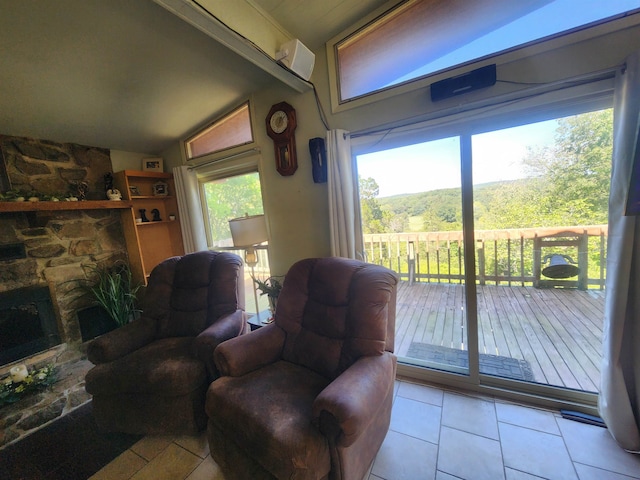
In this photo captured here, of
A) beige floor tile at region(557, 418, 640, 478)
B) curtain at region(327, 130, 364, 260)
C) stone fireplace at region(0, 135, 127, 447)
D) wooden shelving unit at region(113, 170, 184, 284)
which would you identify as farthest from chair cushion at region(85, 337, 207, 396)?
beige floor tile at region(557, 418, 640, 478)

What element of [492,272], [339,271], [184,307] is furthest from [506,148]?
[184,307]

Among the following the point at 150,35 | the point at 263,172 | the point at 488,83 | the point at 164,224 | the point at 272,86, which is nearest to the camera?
the point at 488,83

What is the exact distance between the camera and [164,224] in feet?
10.8

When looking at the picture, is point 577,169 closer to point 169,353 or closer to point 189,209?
point 169,353

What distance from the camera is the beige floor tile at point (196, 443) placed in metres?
1.51

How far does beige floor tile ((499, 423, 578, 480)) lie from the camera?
126 centimetres

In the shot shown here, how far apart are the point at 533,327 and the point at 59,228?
4.22 metres

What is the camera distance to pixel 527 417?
1577 mm

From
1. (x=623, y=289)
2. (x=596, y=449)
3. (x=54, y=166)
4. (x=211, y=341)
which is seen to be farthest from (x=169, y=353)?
(x=623, y=289)

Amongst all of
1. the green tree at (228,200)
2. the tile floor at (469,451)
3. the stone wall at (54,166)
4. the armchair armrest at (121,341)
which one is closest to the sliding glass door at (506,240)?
the tile floor at (469,451)

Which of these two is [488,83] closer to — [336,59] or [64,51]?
[336,59]

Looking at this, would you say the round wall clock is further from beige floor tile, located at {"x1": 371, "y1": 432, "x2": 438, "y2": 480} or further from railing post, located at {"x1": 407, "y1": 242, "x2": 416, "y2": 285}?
beige floor tile, located at {"x1": 371, "y1": 432, "x2": 438, "y2": 480}

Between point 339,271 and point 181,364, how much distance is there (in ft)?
3.72

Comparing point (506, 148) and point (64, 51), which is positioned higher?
point (64, 51)
